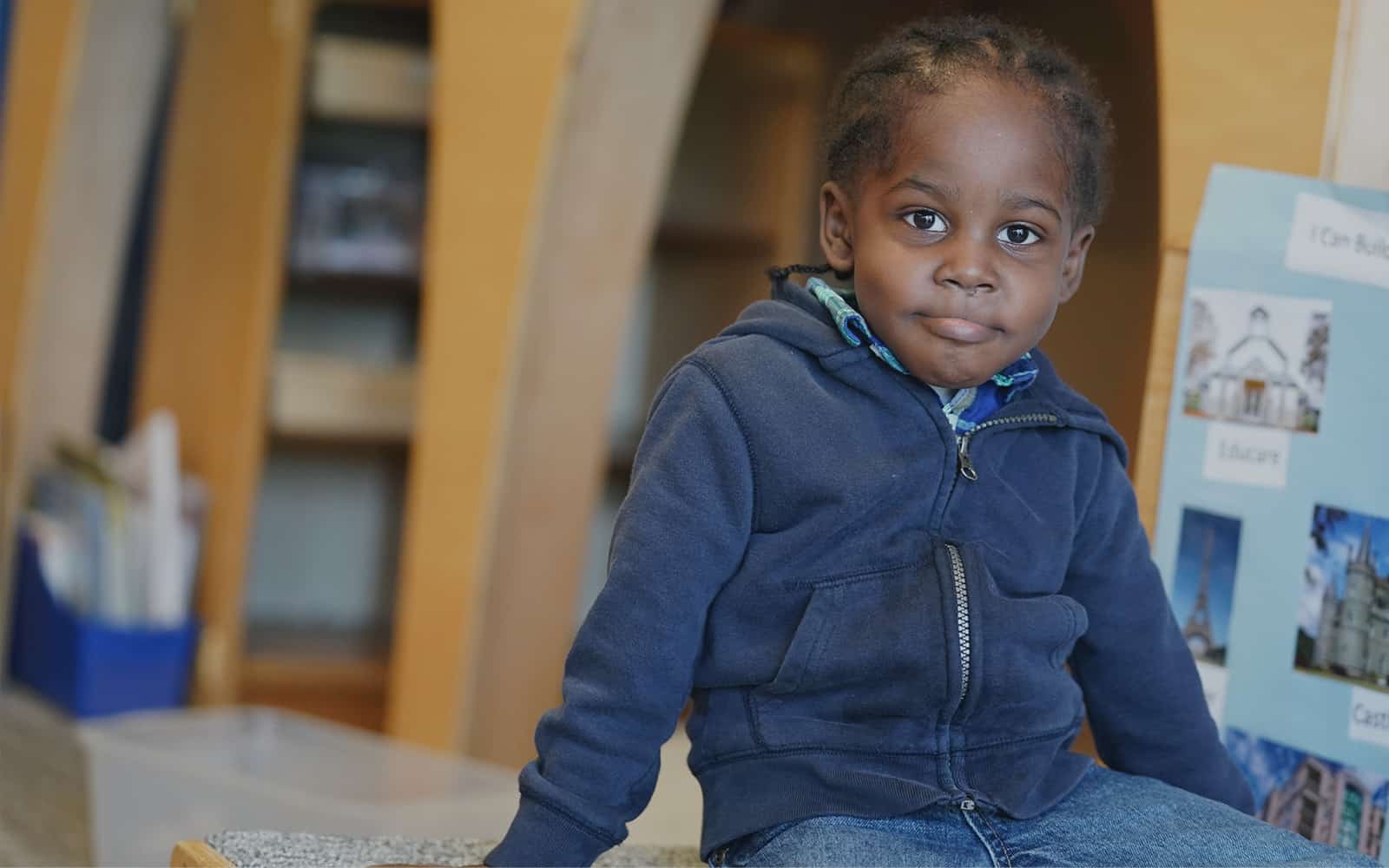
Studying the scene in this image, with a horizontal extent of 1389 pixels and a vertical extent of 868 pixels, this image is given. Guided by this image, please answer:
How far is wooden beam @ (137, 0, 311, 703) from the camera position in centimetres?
249

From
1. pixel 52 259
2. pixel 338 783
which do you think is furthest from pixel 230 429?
pixel 338 783

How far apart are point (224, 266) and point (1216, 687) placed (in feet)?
6.69

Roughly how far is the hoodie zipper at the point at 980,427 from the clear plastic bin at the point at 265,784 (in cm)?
78

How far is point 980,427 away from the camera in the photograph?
3.12ft

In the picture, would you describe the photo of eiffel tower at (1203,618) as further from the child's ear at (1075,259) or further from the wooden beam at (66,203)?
the wooden beam at (66,203)

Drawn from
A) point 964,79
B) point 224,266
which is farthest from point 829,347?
point 224,266

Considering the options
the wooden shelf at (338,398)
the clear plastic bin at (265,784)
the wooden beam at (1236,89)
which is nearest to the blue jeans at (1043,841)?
the wooden beam at (1236,89)

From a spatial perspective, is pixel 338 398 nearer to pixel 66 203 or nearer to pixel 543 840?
pixel 66 203

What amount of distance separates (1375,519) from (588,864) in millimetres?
619

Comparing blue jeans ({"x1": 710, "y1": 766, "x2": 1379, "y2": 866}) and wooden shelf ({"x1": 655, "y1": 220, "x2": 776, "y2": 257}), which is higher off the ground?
wooden shelf ({"x1": 655, "y1": 220, "x2": 776, "y2": 257})

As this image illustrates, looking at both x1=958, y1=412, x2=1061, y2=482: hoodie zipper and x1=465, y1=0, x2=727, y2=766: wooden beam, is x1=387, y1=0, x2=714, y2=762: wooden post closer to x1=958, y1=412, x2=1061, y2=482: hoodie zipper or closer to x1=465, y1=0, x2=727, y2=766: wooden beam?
A: x1=465, y1=0, x2=727, y2=766: wooden beam

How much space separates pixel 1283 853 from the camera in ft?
2.88

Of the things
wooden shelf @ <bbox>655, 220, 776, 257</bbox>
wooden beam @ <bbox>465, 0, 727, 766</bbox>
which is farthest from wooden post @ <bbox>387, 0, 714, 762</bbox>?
wooden shelf @ <bbox>655, 220, 776, 257</bbox>

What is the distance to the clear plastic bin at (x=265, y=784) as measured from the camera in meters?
1.58
